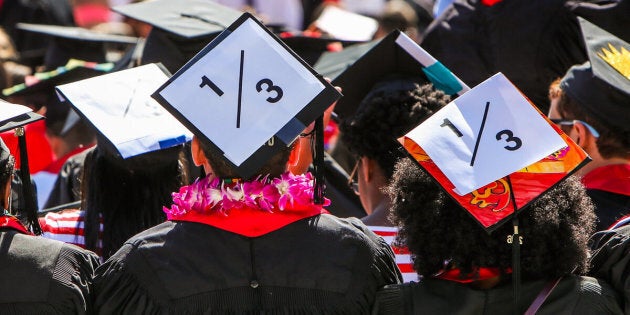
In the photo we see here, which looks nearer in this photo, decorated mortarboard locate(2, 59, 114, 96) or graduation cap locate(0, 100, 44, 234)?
graduation cap locate(0, 100, 44, 234)

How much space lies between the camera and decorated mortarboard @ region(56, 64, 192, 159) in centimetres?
323

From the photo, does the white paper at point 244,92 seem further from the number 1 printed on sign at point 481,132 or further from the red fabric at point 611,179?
the red fabric at point 611,179

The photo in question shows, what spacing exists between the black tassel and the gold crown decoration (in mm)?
1071

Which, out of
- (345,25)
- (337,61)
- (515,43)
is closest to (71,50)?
(345,25)

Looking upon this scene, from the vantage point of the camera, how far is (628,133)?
125 inches

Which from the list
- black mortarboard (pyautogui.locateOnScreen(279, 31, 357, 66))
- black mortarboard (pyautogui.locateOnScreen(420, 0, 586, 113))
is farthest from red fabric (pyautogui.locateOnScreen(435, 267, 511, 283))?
black mortarboard (pyautogui.locateOnScreen(279, 31, 357, 66))

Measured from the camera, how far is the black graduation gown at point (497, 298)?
247cm

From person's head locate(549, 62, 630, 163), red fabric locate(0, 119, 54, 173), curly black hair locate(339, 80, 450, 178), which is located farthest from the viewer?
red fabric locate(0, 119, 54, 173)

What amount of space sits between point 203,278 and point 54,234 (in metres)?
0.98

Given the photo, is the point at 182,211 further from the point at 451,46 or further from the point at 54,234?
the point at 451,46

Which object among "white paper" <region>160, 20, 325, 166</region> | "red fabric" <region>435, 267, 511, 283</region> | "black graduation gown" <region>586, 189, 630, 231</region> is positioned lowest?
"black graduation gown" <region>586, 189, 630, 231</region>

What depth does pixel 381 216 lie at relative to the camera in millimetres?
3305

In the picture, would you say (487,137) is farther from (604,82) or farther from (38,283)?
(38,283)

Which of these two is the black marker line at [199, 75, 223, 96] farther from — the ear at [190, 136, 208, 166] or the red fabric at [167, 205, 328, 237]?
the red fabric at [167, 205, 328, 237]
